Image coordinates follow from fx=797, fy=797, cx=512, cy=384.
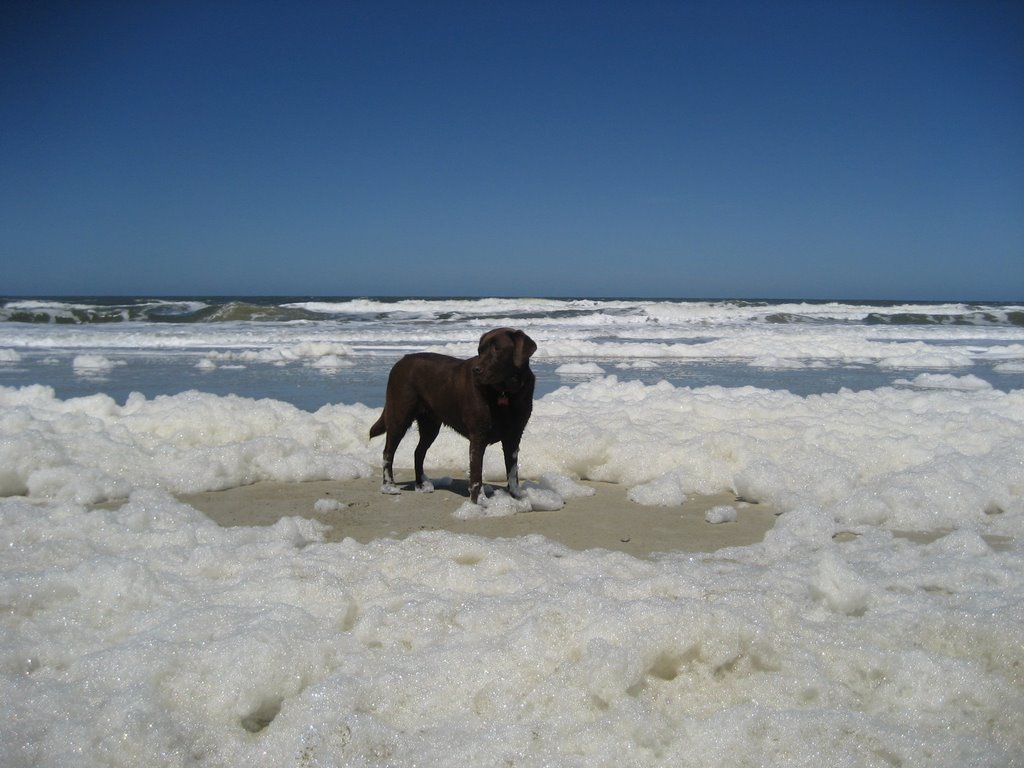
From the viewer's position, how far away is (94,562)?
364 centimetres

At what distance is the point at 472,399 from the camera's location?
219 inches

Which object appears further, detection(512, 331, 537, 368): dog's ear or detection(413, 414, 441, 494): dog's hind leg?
detection(413, 414, 441, 494): dog's hind leg

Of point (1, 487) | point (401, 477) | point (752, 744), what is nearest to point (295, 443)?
point (401, 477)

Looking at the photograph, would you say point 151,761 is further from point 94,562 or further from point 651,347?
point 651,347

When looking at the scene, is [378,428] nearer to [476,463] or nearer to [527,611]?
[476,463]

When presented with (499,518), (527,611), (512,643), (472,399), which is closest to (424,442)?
(472,399)

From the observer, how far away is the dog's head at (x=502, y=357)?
5258mm

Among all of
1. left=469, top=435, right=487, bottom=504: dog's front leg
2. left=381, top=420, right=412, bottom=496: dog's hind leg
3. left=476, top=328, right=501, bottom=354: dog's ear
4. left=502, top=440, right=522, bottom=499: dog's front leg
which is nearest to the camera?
left=476, top=328, right=501, bottom=354: dog's ear

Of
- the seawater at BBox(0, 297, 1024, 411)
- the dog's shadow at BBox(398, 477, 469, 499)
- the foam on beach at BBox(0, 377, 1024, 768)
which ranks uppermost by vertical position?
the seawater at BBox(0, 297, 1024, 411)

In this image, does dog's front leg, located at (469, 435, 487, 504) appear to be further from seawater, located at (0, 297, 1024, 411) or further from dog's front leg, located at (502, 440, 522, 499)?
seawater, located at (0, 297, 1024, 411)

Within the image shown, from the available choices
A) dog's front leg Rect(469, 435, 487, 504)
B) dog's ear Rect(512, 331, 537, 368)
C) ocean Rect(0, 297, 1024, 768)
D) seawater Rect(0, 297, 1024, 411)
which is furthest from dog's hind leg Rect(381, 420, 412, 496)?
seawater Rect(0, 297, 1024, 411)

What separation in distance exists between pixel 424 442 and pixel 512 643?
349cm

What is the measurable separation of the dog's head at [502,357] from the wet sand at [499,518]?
0.98 metres

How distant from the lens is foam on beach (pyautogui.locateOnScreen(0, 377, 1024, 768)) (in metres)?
2.57
